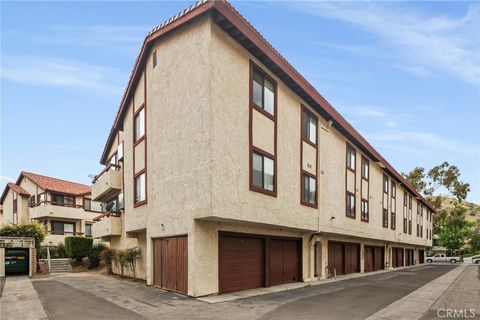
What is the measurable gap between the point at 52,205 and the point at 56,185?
169 inches

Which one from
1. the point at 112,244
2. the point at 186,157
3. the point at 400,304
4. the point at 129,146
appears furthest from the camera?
the point at 112,244

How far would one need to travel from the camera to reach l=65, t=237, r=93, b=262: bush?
31.0 meters

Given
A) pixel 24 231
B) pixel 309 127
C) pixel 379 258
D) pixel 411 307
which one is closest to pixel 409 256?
pixel 379 258

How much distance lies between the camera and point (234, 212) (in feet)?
50.0

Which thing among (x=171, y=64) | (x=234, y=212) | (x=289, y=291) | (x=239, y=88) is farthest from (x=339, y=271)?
(x=171, y=64)

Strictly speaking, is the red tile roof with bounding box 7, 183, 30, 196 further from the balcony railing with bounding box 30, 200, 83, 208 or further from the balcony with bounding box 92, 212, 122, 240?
the balcony with bounding box 92, 212, 122, 240

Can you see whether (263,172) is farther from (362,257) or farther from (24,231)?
(24,231)

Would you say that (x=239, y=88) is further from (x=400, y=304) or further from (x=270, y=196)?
(x=400, y=304)

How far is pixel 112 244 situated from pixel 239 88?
57.3 feet

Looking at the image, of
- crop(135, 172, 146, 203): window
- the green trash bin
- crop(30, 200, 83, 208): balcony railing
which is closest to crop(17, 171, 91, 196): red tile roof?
crop(30, 200, 83, 208): balcony railing

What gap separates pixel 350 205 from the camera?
93.9ft

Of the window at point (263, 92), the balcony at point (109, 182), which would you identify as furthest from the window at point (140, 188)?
the window at point (263, 92)

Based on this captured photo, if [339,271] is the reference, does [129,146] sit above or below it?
above

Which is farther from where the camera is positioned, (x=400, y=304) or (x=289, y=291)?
(x=289, y=291)
